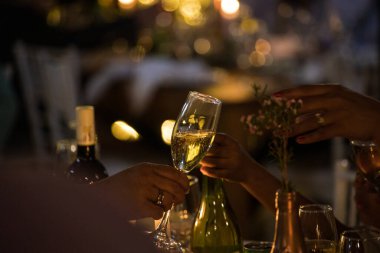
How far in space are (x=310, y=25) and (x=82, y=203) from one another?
5.59 metres

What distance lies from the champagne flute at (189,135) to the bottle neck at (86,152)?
296mm

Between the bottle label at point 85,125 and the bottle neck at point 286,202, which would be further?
the bottle label at point 85,125

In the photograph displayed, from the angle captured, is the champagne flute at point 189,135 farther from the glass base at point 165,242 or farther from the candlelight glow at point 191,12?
the candlelight glow at point 191,12

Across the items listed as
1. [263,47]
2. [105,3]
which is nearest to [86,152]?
[263,47]

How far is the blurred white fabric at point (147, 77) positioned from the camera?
5.52m

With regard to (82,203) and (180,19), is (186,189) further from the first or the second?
(180,19)

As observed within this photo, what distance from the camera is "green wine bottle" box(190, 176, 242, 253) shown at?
1.57 meters

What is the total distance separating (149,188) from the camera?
1.27 meters

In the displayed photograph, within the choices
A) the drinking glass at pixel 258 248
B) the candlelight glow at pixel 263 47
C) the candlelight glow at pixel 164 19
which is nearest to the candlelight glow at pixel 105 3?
the candlelight glow at pixel 164 19

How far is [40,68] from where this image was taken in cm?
429

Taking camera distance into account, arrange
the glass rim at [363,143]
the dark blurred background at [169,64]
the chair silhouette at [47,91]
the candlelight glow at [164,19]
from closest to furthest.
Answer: the glass rim at [363,143] → the chair silhouette at [47,91] → the dark blurred background at [169,64] → the candlelight glow at [164,19]

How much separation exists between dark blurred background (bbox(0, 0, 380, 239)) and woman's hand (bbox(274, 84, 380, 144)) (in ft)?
9.58

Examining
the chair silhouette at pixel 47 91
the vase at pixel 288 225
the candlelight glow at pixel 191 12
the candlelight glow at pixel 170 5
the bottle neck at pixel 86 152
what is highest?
the candlelight glow at pixel 170 5

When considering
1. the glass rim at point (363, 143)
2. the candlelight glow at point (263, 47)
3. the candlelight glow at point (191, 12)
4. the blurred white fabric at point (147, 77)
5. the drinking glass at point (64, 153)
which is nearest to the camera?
the glass rim at point (363, 143)
